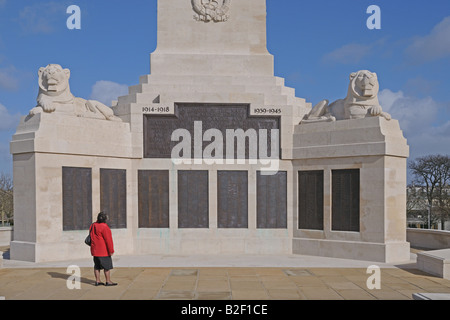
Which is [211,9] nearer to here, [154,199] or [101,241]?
[154,199]

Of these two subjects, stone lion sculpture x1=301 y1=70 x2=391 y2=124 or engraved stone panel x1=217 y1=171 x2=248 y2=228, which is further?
engraved stone panel x1=217 y1=171 x2=248 y2=228

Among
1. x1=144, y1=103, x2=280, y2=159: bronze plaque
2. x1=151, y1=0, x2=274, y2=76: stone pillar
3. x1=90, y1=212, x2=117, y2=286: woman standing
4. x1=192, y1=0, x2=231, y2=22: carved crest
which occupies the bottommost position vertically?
x1=90, y1=212, x2=117, y2=286: woman standing

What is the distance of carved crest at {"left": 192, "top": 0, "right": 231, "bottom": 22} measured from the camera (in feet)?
65.7

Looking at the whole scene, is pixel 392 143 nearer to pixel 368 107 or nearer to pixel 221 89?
pixel 368 107

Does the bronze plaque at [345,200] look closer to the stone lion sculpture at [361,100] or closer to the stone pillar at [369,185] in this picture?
the stone pillar at [369,185]

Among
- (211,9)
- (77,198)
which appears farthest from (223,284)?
(211,9)

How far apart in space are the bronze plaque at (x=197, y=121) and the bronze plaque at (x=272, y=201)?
1.03 m

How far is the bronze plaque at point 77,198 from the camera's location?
16.6 metres

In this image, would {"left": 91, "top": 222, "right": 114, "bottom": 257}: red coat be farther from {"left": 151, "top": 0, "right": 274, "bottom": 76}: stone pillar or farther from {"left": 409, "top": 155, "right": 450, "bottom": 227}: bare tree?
{"left": 409, "top": 155, "right": 450, "bottom": 227}: bare tree

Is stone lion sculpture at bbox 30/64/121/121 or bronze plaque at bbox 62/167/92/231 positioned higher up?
stone lion sculpture at bbox 30/64/121/121

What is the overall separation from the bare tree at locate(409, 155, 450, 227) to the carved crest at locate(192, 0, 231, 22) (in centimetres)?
3436

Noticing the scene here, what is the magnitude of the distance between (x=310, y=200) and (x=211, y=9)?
9424 millimetres

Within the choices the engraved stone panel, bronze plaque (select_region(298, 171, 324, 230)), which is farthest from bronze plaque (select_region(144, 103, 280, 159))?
bronze plaque (select_region(298, 171, 324, 230))

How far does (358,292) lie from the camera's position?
1141 centimetres
